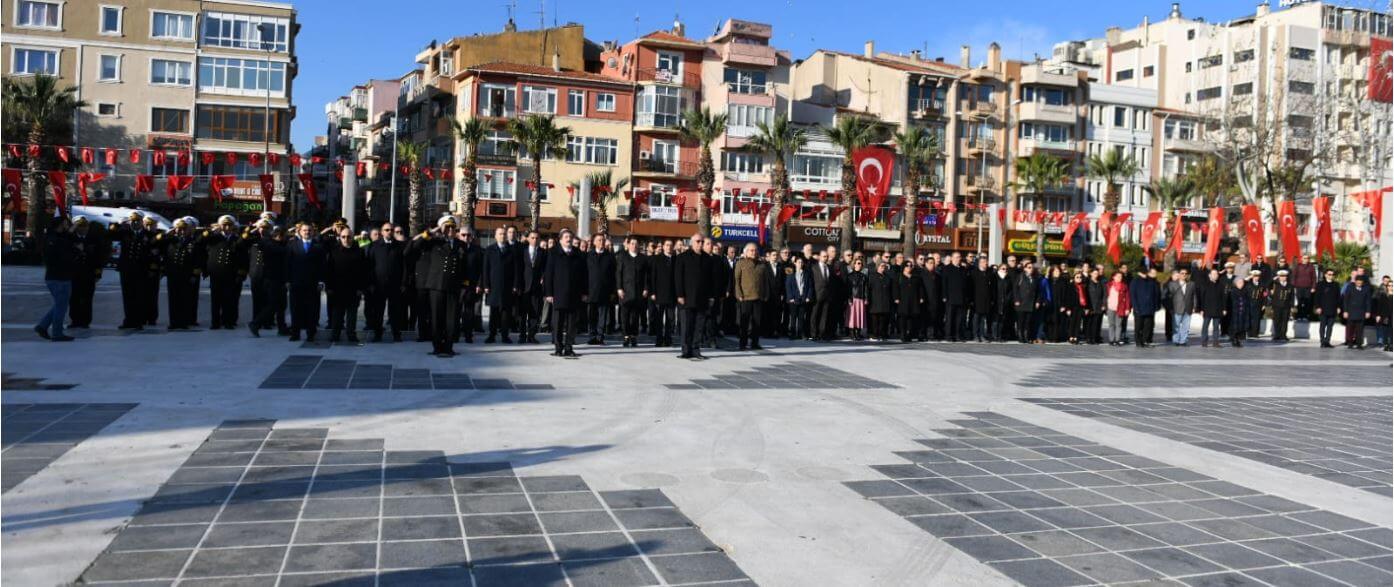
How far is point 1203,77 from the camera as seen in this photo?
75.9 meters

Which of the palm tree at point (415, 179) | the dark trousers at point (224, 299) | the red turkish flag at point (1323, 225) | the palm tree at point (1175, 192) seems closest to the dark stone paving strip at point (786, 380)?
the dark trousers at point (224, 299)

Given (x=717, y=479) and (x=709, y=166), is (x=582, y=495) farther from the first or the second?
(x=709, y=166)

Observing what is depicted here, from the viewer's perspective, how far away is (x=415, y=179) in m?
61.8

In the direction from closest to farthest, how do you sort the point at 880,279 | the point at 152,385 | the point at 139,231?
the point at 152,385 → the point at 139,231 → the point at 880,279

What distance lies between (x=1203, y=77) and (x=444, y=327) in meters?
73.2

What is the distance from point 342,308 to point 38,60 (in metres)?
50.8

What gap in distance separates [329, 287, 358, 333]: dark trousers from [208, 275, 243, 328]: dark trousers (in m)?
2.29

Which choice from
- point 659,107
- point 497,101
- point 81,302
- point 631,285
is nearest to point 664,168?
point 659,107

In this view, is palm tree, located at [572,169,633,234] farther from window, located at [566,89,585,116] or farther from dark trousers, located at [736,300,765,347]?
dark trousers, located at [736,300,765,347]

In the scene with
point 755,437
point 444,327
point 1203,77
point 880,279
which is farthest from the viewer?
point 1203,77

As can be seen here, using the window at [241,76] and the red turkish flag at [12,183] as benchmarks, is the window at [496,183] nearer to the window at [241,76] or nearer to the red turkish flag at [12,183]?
the window at [241,76]

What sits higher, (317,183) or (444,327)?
(317,183)

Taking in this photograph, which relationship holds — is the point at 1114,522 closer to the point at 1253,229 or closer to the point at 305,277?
the point at 305,277

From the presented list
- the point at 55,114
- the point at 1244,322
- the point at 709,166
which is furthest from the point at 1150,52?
the point at 55,114
